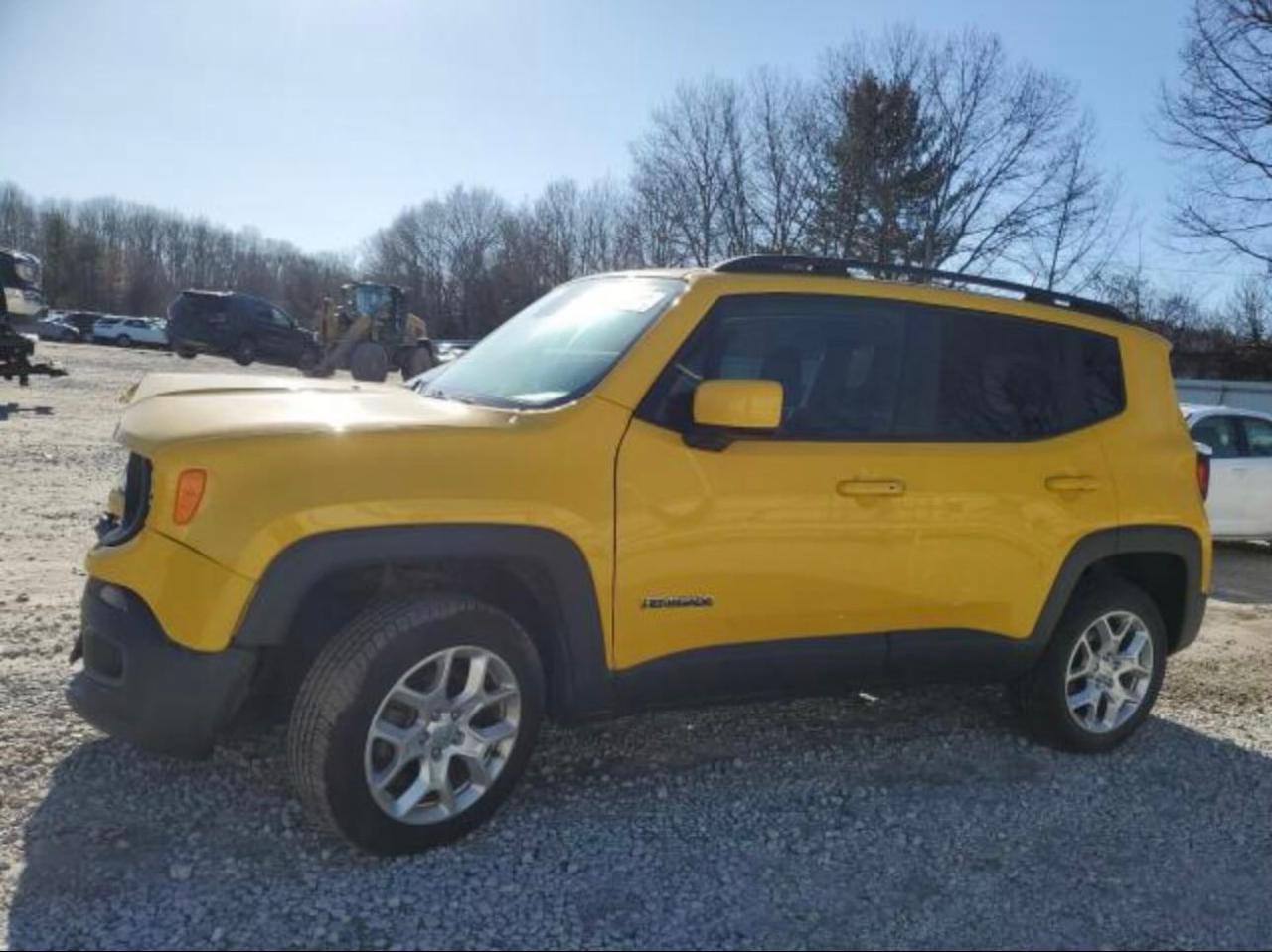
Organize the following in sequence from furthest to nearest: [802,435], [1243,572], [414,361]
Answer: [414,361] < [1243,572] < [802,435]

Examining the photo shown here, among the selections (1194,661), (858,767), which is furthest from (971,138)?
(858,767)

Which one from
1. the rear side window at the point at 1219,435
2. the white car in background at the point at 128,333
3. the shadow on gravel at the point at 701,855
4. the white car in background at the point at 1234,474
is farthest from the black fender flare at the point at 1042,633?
the white car in background at the point at 128,333

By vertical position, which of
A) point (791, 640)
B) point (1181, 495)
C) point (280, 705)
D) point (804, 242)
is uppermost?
point (804, 242)

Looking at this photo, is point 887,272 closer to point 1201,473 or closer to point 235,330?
point 1201,473

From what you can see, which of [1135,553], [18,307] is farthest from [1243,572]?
[18,307]

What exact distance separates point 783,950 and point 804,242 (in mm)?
34485

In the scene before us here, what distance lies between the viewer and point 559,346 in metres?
3.97

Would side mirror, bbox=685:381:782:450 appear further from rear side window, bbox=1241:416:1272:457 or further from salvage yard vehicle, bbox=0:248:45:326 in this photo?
salvage yard vehicle, bbox=0:248:45:326

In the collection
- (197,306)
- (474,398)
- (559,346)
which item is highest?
(197,306)

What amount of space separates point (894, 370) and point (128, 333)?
5581 centimetres

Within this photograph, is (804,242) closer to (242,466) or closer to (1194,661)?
(1194,661)

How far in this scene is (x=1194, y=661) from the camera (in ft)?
20.9

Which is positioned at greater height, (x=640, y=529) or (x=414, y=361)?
(x=414, y=361)

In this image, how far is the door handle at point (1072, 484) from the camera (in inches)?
169
